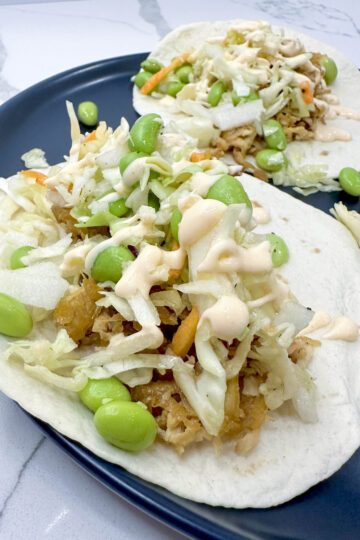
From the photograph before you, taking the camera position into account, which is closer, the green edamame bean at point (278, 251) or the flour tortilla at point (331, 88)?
the green edamame bean at point (278, 251)

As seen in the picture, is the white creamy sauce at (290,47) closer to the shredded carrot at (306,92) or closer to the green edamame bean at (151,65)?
the shredded carrot at (306,92)

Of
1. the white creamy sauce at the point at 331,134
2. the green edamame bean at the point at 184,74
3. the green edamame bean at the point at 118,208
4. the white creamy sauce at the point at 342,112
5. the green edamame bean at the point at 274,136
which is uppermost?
the green edamame bean at the point at 118,208

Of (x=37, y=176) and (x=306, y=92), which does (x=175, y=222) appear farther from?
(x=306, y=92)

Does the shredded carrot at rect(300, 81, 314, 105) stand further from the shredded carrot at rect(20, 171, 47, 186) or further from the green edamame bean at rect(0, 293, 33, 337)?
the green edamame bean at rect(0, 293, 33, 337)

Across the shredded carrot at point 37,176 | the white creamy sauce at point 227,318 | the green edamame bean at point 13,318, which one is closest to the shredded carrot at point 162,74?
the shredded carrot at point 37,176

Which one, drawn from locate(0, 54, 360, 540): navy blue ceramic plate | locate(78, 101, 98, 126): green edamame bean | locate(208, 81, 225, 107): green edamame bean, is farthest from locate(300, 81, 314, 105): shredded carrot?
locate(0, 54, 360, 540): navy blue ceramic plate

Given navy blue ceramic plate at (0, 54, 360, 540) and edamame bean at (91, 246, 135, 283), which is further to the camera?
edamame bean at (91, 246, 135, 283)
